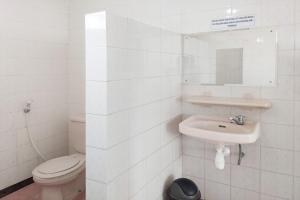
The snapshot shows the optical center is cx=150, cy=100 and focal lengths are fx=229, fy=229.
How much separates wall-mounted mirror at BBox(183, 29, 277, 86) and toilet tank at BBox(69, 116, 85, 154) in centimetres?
116

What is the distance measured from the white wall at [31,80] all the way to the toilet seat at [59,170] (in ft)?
1.53

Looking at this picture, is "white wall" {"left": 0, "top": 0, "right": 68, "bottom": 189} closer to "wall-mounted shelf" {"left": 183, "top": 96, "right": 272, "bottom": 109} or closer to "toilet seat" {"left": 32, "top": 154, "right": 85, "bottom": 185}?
"toilet seat" {"left": 32, "top": 154, "right": 85, "bottom": 185}

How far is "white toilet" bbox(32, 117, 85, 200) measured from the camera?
6.21ft

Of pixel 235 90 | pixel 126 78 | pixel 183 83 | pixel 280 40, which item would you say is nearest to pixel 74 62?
pixel 183 83

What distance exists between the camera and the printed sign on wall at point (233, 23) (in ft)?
5.65

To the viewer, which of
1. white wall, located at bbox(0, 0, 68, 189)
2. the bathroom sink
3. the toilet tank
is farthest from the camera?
the toilet tank

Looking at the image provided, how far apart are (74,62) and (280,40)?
82.0 inches

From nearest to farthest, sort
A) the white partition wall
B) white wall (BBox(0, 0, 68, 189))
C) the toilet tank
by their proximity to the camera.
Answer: the white partition wall, white wall (BBox(0, 0, 68, 189)), the toilet tank

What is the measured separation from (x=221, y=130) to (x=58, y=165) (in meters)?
1.43

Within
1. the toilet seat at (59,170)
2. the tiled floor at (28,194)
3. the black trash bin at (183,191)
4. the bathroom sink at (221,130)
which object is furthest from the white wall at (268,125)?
the tiled floor at (28,194)

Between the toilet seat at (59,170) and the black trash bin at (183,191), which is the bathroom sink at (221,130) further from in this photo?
the toilet seat at (59,170)

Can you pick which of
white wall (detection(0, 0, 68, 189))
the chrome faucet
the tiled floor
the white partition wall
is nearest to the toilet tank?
white wall (detection(0, 0, 68, 189))

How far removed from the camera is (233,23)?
1.77 meters

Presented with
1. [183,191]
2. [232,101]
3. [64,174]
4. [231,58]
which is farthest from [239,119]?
[64,174]
